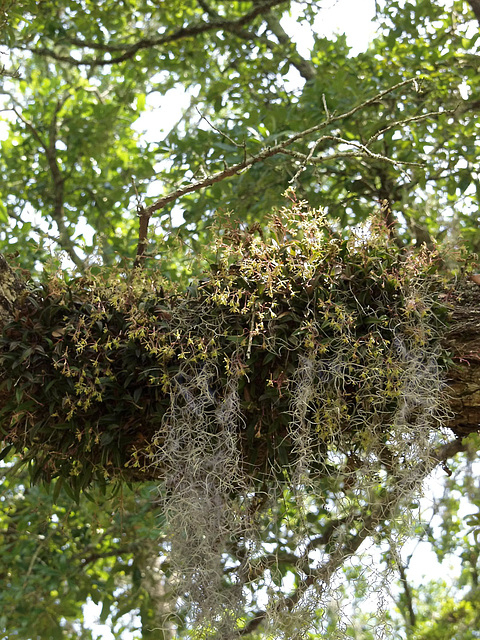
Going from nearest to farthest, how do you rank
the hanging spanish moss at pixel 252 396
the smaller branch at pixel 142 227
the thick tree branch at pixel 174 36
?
the hanging spanish moss at pixel 252 396 → the smaller branch at pixel 142 227 → the thick tree branch at pixel 174 36

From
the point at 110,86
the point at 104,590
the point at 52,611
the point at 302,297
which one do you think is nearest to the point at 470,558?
the point at 104,590

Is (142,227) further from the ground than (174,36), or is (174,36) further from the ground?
(174,36)

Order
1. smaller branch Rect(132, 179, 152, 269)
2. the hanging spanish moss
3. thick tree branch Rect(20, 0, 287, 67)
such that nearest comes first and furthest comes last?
the hanging spanish moss → smaller branch Rect(132, 179, 152, 269) → thick tree branch Rect(20, 0, 287, 67)

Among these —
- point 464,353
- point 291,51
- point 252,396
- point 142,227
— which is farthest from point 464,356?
point 291,51

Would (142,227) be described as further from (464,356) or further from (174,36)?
(174,36)

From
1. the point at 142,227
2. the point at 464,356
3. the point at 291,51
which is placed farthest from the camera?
the point at 291,51

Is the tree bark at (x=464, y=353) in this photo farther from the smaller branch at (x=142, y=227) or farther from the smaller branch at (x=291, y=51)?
the smaller branch at (x=291, y=51)

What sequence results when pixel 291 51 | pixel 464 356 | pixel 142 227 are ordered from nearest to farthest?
1. pixel 464 356
2. pixel 142 227
3. pixel 291 51

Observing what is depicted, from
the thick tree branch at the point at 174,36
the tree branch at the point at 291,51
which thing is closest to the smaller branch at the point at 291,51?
the tree branch at the point at 291,51

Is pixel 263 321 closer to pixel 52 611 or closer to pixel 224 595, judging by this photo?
pixel 224 595

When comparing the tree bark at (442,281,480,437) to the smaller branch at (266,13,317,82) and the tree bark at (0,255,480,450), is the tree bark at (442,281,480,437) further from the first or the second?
the smaller branch at (266,13,317,82)

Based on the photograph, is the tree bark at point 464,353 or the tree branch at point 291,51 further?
the tree branch at point 291,51

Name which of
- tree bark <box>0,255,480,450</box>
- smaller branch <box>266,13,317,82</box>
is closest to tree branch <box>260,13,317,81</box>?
smaller branch <box>266,13,317,82</box>

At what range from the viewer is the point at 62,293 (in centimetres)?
146
